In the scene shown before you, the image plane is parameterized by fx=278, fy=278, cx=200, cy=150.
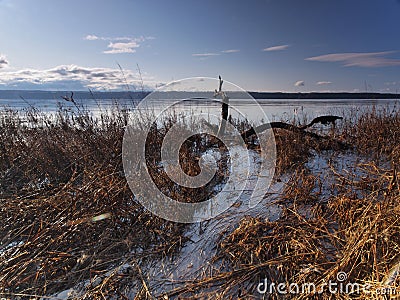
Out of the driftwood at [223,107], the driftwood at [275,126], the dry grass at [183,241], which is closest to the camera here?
the dry grass at [183,241]

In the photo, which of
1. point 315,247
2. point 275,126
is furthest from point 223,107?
point 315,247

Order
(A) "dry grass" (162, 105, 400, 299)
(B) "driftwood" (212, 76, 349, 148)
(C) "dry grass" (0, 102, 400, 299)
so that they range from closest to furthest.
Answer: (A) "dry grass" (162, 105, 400, 299)
(C) "dry grass" (0, 102, 400, 299)
(B) "driftwood" (212, 76, 349, 148)

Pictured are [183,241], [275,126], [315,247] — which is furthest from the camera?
[275,126]

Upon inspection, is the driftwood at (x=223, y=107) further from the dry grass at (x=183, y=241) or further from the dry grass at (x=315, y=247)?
the dry grass at (x=315, y=247)

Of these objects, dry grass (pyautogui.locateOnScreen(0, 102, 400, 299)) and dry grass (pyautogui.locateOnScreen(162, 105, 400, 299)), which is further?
dry grass (pyautogui.locateOnScreen(0, 102, 400, 299))

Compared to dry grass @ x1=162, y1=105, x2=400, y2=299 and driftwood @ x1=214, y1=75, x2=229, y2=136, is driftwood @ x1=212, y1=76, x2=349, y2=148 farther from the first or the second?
dry grass @ x1=162, y1=105, x2=400, y2=299

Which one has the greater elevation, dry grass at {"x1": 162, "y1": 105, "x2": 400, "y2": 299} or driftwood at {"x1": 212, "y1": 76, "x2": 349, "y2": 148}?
driftwood at {"x1": 212, "y1": 76, "x2": 349, "y2": 148}

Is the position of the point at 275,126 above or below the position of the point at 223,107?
below

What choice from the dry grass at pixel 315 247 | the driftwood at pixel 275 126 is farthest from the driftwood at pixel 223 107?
the dry grass at pixel 315 247

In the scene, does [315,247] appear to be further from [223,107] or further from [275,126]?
[223,107]

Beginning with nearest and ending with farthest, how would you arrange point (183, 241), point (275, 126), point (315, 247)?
point (315, 247) → point (183, 241) → point (275, 126)

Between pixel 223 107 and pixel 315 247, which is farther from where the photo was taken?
pixel 223 107

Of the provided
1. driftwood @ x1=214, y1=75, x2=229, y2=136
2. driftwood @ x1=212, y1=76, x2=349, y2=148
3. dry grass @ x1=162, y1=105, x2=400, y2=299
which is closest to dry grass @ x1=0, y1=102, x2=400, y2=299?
dry grass @ x1=162, y1=105, x2=400, y2=299

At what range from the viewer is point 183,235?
2.86 m
